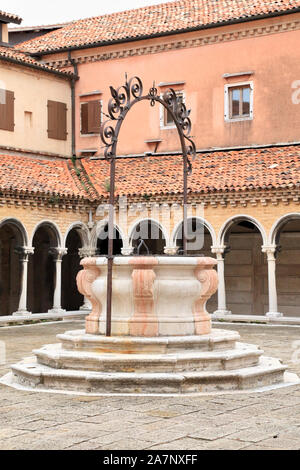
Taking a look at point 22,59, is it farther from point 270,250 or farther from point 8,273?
point 270,250

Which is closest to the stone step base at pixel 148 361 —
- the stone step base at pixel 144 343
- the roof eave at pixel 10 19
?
the stone step base at pixel 144 343

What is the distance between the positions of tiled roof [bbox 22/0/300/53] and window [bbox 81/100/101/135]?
2.04 m

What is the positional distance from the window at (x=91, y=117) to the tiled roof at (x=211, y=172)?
5.11 feet


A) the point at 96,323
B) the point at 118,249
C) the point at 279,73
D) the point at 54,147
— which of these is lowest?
the point at 96,323

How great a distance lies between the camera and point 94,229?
24016mm

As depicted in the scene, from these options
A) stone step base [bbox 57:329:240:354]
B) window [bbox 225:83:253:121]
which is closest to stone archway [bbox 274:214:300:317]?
window [bbox 225:83:253:121]

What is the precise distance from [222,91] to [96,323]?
584 inches

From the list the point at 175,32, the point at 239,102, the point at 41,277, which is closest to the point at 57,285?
the point at 41,277

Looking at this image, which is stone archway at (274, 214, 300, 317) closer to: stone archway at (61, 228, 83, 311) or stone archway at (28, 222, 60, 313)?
stone archway at (61, 228, 83, 311)

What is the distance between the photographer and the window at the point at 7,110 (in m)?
24.4

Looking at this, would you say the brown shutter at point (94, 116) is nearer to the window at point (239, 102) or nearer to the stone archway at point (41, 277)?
the stone archway at point (41, 277)

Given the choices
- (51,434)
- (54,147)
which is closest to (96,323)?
(51,434)

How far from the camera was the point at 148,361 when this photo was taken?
9703 mm

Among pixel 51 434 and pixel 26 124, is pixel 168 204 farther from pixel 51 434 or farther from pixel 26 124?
pixel 51 434
